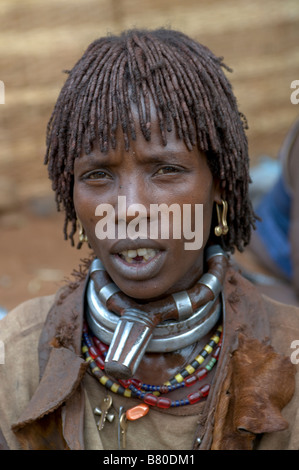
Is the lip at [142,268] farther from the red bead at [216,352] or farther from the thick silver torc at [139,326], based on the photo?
the red bead at [216,352]

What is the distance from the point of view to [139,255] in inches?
80.2

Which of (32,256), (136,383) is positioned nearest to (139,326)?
(136,383)

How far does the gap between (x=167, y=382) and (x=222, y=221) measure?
534 mm

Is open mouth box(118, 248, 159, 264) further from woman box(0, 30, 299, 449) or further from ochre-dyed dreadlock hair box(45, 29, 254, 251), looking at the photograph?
ochre-dyed dreadlock hair box(45, 29, 254, 251)

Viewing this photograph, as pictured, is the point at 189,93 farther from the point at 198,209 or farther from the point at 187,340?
the point at 187,340

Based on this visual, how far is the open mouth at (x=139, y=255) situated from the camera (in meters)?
2.03

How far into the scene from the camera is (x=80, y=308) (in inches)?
89.2

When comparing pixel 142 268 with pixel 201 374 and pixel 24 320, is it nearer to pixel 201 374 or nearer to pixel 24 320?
pixel 201 374

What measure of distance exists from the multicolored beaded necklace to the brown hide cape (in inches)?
2.0

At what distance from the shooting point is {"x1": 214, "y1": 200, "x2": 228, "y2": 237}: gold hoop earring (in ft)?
7.30

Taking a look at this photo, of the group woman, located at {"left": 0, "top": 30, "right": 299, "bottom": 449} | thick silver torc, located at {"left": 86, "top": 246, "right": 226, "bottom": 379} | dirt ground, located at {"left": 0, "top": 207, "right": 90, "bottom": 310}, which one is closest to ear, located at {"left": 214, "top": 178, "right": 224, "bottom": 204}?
woman, located at {"left": 0, "top": 30, "right": 299, "bottom": 449}

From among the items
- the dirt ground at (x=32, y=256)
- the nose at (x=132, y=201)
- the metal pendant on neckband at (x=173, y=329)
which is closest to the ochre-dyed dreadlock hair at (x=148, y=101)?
the nose at (x=132, y=201)

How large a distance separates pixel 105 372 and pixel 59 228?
15.4 feet

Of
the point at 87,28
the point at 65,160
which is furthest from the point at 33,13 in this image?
the point at 65,160
